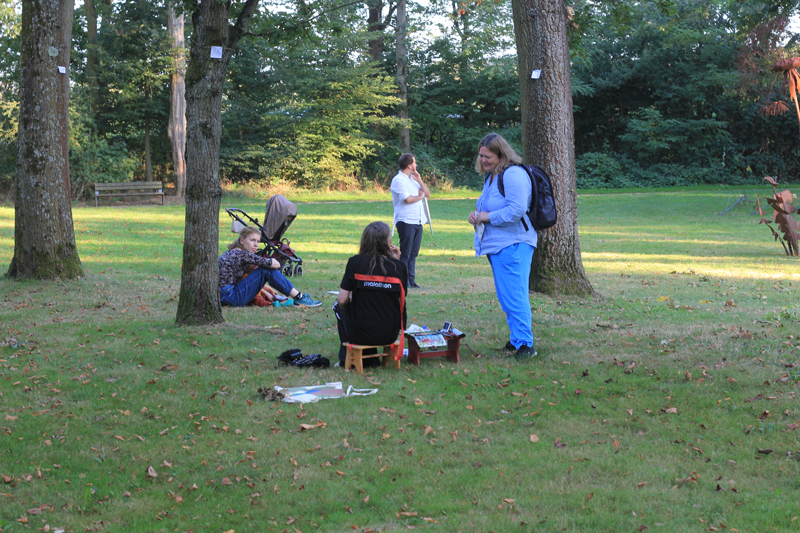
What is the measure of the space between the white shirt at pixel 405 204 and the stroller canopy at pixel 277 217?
6.24 feet

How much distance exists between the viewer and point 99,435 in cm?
459

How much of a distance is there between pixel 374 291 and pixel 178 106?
77.6 feet

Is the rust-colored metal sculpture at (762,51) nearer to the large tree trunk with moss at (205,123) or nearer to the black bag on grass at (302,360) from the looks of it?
the large tree trunk with moss at (205,123)

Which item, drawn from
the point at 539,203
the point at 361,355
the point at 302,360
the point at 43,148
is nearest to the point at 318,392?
the point at 361,355

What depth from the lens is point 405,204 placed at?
10438mm

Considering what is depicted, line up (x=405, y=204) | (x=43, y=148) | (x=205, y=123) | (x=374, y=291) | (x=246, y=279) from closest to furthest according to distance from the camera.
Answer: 1. (x=374, y=291)
2. (x=205, y=123)
3. (x=246, y=279)
4. (x=43, y=148)
5. (x=405, y=204)

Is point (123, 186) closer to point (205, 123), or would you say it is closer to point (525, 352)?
point (205, 123)

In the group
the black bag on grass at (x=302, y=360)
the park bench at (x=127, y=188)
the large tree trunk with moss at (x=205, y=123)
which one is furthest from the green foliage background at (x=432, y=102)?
the black bag on grass at (x=302, y=360)

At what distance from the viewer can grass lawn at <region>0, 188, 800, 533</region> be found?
356 centimetres

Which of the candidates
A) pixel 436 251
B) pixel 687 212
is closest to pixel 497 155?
pixel 436 251

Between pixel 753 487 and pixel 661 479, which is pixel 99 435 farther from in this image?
pixel 753 487

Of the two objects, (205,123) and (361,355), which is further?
(205,123)

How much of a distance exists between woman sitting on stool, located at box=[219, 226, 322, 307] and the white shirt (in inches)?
79.8

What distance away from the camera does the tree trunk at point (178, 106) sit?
89.2 ft
